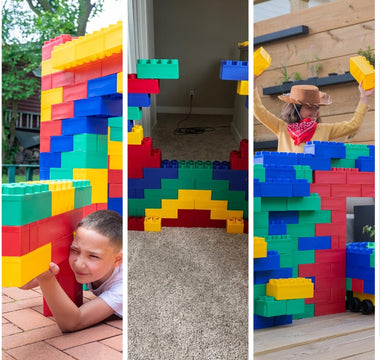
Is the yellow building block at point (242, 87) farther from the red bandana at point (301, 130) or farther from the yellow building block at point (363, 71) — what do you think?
the yellow building block at point (363, 71)

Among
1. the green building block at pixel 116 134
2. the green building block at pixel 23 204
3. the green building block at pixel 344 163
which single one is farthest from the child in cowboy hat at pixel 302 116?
the green building block at pixel 23 204

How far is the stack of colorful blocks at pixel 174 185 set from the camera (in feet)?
4.43

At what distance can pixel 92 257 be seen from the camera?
4.02 ft

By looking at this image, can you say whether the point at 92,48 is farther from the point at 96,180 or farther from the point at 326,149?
the point at 326,149

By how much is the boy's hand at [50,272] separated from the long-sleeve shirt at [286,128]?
807 mm

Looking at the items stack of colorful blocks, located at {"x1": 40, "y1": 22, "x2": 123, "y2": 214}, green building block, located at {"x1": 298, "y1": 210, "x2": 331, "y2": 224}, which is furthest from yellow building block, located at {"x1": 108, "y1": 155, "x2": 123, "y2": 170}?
green building block, located at {"x1": 298, "y1": 210, "x2": 331, "y2": 224}

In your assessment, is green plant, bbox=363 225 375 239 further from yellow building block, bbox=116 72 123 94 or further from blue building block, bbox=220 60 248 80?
yellow building block, bbox=116 72 123 94

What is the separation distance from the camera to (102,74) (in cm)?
125

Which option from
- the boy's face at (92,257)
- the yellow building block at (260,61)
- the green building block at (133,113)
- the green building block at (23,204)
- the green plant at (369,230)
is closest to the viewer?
the green building block at (23,204)

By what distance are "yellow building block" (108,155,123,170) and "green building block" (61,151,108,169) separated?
14mm

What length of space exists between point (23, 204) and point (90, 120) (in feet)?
1.01

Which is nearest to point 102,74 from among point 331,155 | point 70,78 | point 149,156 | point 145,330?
point 70,78

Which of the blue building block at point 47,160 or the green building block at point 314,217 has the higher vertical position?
the blue building block at point 47,160

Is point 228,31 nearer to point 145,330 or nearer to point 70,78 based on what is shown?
point 70,78
